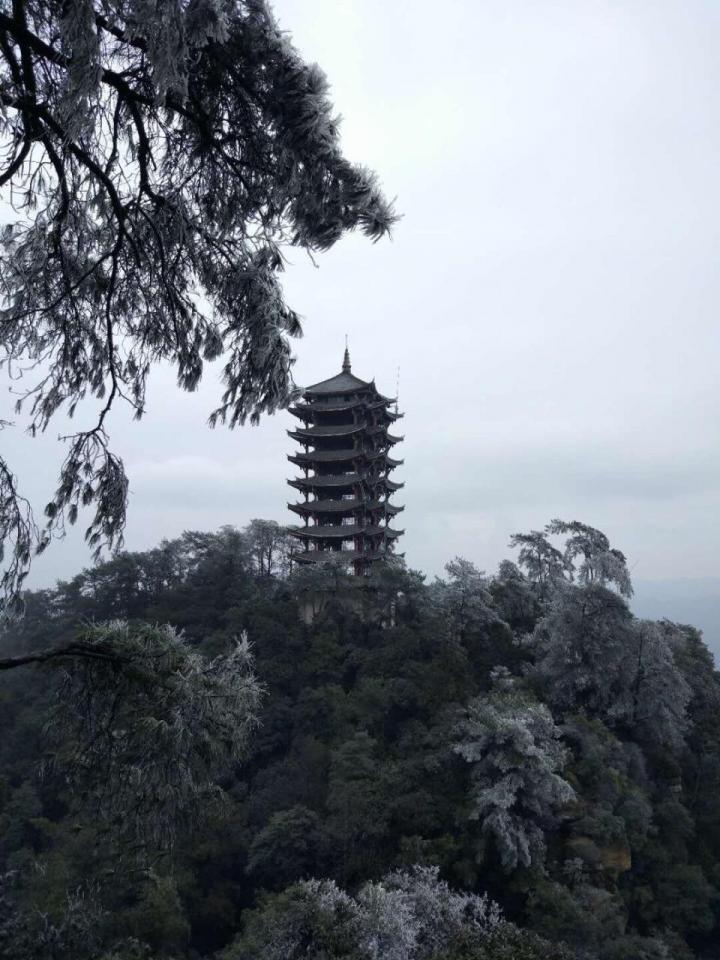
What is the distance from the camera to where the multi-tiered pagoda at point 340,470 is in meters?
21.4

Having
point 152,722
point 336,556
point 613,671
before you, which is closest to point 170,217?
point 152,722

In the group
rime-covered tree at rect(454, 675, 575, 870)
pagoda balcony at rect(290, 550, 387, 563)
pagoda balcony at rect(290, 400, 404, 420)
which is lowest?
rime-covered tree at rect(454, 675, 575, 870)

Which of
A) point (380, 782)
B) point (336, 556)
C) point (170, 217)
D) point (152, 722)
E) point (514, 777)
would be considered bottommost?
point (380, 782)

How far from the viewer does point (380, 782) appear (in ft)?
37.9

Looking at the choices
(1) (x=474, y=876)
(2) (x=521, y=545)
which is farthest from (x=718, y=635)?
(1) (x=474, y=876)

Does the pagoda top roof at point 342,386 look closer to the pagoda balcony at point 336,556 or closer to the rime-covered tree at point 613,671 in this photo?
the pagoda balcony at point 336,556

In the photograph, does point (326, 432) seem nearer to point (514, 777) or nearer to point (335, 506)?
point (335, 506)

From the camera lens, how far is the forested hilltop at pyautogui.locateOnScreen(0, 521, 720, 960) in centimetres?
281

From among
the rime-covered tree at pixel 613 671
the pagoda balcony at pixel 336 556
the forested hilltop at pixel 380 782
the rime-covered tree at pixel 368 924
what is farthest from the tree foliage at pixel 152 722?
the pagoda balcony at pixel 336 556

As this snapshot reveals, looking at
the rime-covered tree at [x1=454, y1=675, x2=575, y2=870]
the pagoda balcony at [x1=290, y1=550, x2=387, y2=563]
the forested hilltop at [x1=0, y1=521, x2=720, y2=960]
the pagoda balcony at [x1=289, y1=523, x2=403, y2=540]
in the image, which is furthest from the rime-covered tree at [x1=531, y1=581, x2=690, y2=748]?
the pagoda balcony at [x1=289, y1=523, x2=403, y2=540]

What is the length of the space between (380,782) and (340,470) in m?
11.9

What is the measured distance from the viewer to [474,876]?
32.1 ft

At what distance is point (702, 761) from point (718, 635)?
199m

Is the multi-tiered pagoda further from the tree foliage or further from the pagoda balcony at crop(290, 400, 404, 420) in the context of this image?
the tree foliage
